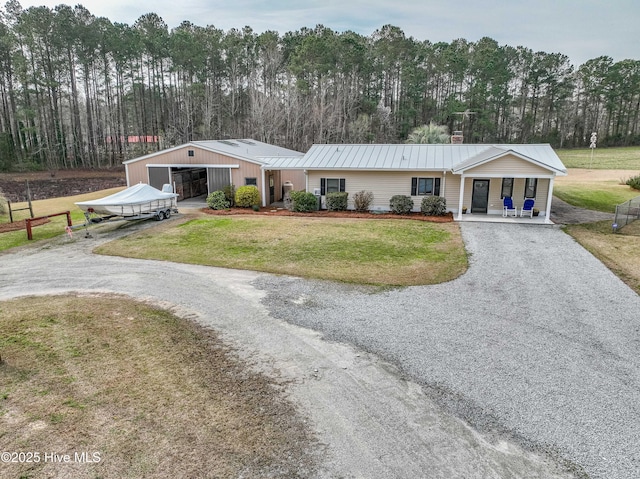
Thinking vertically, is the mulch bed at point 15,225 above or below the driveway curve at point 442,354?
above

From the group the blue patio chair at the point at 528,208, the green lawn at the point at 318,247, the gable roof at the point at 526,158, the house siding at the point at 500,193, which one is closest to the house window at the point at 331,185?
the green lawn at the point at 318,247

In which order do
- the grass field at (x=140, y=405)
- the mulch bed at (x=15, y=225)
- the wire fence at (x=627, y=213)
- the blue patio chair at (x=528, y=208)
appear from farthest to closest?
1. the blue patio chair at (x=528, y=208)
2. the wire fence at (x=627, y=213)
3. the mulch bed at (x=15, y=225)
4. the grass field at (x=140, y=405)

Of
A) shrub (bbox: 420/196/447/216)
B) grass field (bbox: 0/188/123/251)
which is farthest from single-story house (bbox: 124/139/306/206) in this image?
shrub (bbox: 420/196/447/216)

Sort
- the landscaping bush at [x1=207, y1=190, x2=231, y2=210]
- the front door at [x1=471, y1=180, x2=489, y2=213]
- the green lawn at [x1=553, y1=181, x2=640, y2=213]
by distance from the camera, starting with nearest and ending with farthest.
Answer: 1. the front door at [x1=471, y1=180, x2=489, y2=213]
2. the landscaping bush at [x1=207, y1=190, x2=231, y2=210]
3. the green lawn at [x1=553, y1=181, x2=640, y2=213]

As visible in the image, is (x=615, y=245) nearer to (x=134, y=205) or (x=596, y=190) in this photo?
(x=596, y=190)

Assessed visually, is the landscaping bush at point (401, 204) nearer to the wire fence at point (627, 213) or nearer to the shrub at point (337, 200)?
the shrub at point (337, 200)

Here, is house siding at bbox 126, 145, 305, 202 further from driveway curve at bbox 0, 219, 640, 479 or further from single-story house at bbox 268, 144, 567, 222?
driveway curve at bbox 0, 219, 640, 479

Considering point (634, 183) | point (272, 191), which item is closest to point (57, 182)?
point (272, 191)
